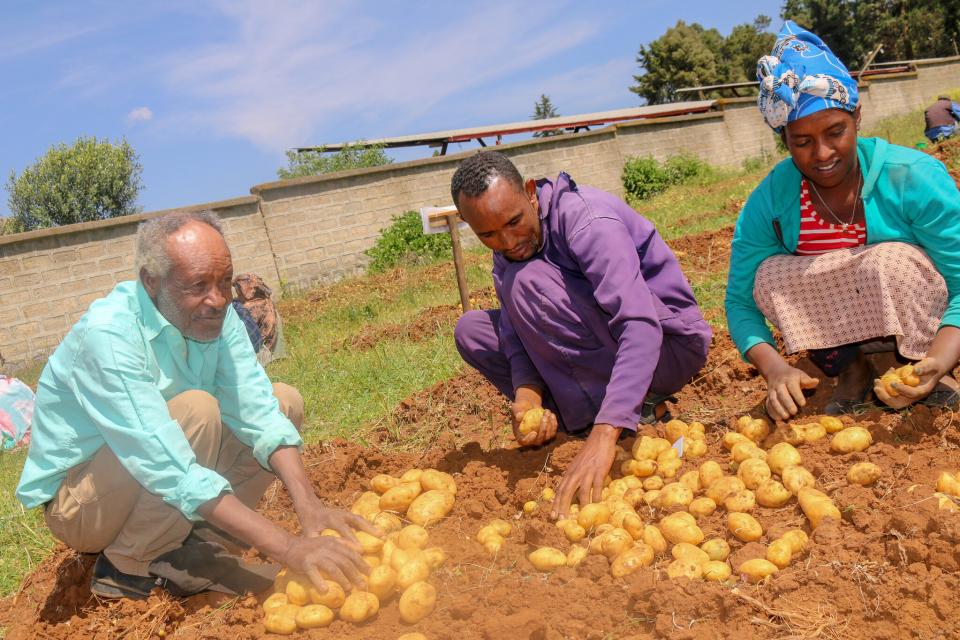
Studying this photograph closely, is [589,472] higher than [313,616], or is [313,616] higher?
[589,472]

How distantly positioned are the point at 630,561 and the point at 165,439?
1.43 meters

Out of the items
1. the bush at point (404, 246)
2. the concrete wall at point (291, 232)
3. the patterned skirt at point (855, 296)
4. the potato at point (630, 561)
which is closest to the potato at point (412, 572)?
the potato at point (630, 561)

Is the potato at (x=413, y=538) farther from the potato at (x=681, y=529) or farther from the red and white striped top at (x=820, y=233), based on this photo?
the red and white striped top at (x=820, y=233)

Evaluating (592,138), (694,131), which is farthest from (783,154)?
(592,138)

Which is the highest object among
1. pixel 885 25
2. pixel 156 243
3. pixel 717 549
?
pixel 885 25

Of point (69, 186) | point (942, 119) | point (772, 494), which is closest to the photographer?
point (772, 494)

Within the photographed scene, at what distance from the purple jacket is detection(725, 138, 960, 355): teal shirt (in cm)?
24

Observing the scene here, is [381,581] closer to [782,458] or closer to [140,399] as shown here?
[140,399]

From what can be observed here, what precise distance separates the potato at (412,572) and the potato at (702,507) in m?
0.91

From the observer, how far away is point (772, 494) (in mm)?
2414

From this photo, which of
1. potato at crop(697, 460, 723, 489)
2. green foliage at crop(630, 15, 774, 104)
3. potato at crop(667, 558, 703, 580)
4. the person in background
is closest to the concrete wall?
the person in background

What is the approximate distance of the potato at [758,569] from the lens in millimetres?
2029

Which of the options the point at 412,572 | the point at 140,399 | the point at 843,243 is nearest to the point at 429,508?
the point at 412,572

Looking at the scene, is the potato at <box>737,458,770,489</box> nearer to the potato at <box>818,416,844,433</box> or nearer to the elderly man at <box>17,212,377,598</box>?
the potato at <box>818,416,844,433</box>
